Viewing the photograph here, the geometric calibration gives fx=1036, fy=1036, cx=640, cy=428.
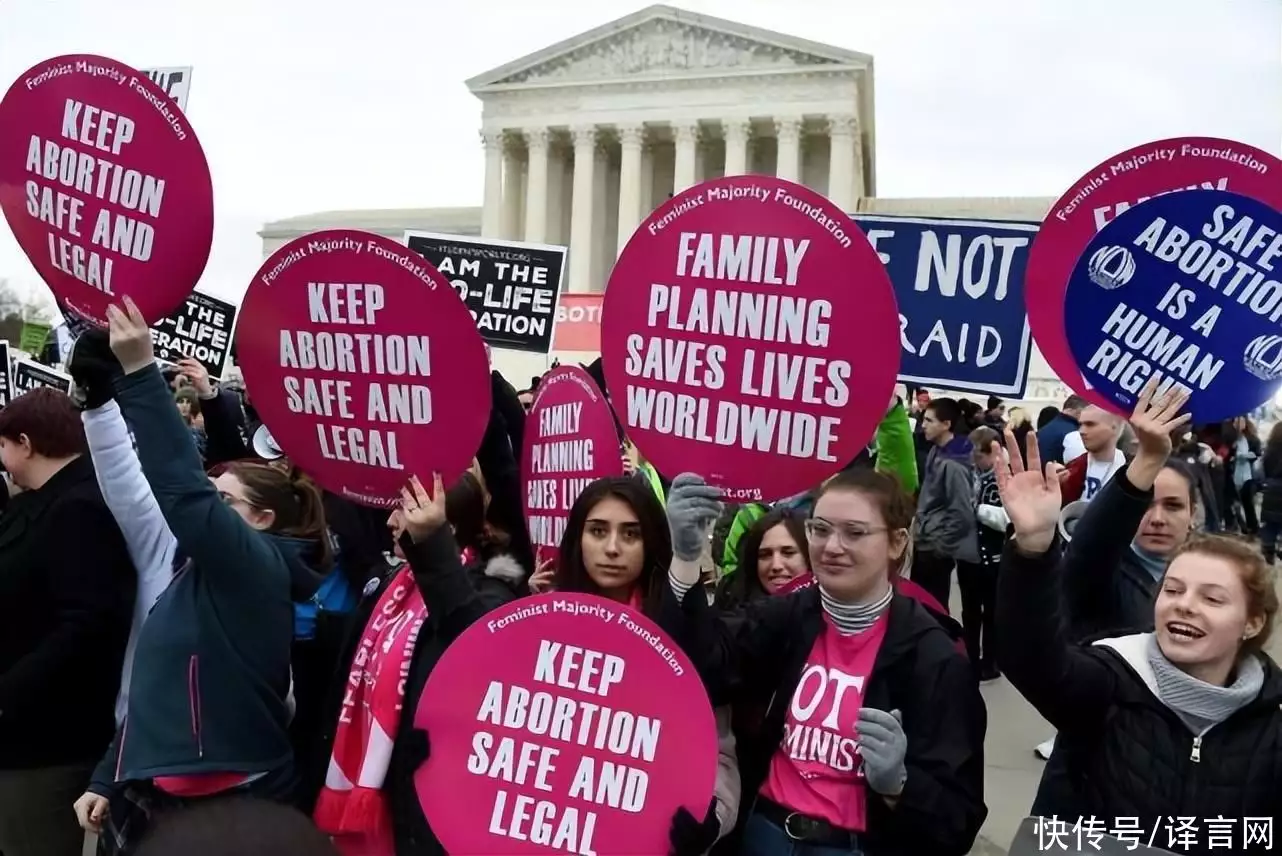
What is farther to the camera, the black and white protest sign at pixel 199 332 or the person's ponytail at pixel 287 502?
the black and white protest sign at pixel 199 332

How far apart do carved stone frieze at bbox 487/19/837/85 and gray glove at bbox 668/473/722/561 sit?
39.0 m

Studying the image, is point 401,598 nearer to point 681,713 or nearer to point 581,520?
point 581,520

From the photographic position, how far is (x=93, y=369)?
2.47 m

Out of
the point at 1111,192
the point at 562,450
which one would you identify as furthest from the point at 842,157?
the point at 562,450

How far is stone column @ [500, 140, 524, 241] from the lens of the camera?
41.8 m

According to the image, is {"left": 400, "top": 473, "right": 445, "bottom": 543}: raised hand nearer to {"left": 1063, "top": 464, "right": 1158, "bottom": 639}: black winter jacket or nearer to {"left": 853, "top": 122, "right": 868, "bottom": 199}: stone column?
{"left": 1063, "top": 464, "right": 1158, "bottom": 639}: black winter jacket

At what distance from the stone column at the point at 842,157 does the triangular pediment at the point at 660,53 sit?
217 centimetres

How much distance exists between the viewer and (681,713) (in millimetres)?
1957

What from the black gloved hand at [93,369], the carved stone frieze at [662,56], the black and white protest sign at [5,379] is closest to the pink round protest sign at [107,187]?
the black gloved hand at [93,369]

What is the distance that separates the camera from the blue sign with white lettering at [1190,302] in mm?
2471

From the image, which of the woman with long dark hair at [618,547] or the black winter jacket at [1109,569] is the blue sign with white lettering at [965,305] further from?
the woman with long dark hair at [618,547]

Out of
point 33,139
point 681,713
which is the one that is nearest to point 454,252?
point 33,139

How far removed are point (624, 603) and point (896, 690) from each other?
0.65m

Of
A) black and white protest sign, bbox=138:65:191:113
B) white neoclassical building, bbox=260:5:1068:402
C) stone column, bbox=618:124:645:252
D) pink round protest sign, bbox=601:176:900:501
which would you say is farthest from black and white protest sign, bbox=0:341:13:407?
stone column, bbox=618:124:645:252
